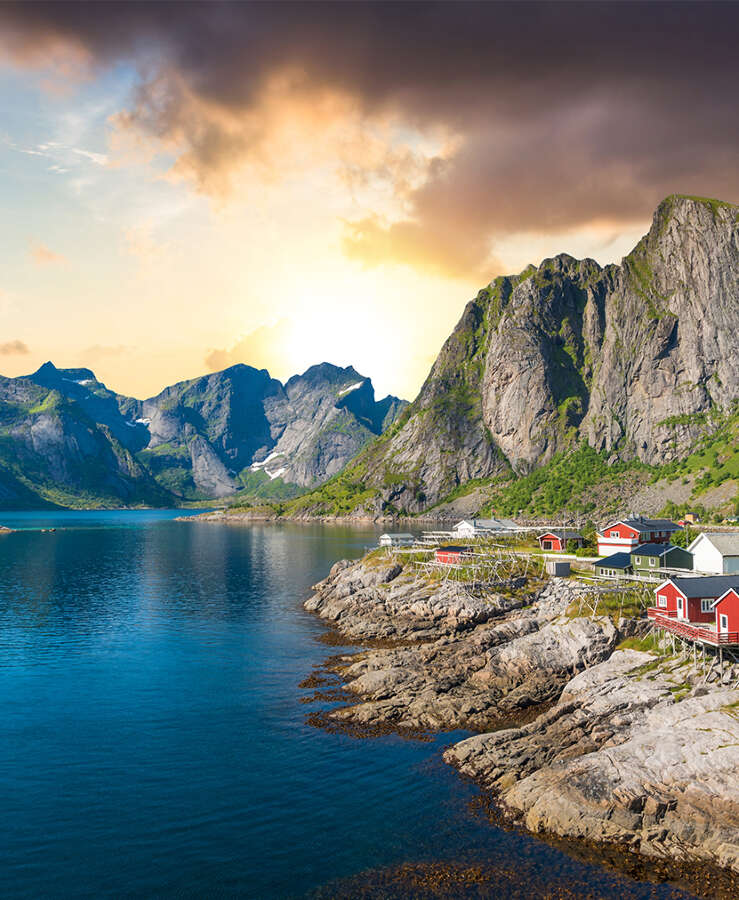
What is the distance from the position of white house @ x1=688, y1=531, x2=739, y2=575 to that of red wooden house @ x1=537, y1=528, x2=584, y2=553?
3769cm

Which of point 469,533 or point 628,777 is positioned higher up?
point 469,533

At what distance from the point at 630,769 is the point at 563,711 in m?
11.7

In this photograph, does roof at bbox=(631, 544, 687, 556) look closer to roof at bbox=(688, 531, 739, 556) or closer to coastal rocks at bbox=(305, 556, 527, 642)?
roof at bbox=(688, 531, 739, 556)

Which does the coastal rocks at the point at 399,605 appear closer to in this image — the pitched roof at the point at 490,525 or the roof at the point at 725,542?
the roof at the point at 725,542

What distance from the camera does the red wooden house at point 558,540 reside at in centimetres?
11919

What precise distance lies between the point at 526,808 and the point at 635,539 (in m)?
72.7

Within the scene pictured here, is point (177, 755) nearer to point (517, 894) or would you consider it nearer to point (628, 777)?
point (517, 894)

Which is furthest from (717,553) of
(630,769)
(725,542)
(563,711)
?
(630,769)

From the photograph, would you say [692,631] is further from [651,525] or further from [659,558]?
[651,525]

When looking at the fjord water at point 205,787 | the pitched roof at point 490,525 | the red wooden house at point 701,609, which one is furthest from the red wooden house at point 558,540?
the fjord water at point 205,787

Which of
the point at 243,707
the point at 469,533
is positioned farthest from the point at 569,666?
the point at 469,533

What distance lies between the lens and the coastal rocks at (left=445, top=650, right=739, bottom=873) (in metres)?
39.4

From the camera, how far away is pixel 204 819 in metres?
42.3

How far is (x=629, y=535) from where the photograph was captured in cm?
10662
